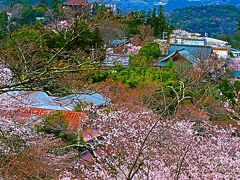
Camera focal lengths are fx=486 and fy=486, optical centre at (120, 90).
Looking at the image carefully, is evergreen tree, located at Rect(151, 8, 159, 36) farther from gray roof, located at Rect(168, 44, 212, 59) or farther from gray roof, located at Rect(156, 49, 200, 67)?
gray roof, located at Rect(156, 49, 200, 67)

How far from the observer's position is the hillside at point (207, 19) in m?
51.1

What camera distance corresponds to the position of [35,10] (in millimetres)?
26234

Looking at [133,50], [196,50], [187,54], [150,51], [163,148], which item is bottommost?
[196,50]

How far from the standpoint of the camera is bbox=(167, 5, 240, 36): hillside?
51.1m

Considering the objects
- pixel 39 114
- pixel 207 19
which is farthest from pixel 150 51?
pixel 207 19

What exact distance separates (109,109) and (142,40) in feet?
45.0

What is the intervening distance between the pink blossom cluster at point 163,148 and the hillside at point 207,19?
39686mm

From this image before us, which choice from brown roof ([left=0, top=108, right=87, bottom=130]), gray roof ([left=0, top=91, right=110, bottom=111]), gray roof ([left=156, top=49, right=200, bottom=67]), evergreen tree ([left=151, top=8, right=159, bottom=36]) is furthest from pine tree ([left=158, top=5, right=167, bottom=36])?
brown roof ([left=0, top=108, right=87, bottom=130])

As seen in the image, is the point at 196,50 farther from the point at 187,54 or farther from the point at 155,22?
the point at 155,22

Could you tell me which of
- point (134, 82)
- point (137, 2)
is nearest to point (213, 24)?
point (137, 2)

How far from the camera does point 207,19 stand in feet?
173

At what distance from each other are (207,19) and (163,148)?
4626cm

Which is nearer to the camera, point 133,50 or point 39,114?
Answer: point 39,114

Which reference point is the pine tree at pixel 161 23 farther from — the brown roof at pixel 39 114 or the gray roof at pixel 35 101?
→ the brown roof at pixel 39 114
